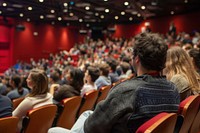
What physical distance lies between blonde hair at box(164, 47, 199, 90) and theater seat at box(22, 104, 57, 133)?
1269mm

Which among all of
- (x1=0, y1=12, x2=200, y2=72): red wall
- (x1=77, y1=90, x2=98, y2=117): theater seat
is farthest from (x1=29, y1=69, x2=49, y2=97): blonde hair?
(x1=0, y1=12, x2=200, y2=72): red wall

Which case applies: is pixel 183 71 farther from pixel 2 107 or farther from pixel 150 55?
pixel 2 107

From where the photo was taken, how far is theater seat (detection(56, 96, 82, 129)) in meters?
3.10

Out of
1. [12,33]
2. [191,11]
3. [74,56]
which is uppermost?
[191,11]

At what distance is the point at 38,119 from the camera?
262 cm

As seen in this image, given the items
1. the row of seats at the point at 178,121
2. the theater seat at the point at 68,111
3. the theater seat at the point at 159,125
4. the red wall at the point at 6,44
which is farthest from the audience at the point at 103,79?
the red wall at the point at 6,44

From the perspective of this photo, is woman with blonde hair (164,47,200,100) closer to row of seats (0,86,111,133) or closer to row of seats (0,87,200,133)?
row of seats (0,87,200,133)

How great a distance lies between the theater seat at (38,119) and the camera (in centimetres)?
253

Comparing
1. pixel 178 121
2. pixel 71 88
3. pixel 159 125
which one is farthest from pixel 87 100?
pixel 159 125

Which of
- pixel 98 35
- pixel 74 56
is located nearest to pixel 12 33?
pixel 74 56

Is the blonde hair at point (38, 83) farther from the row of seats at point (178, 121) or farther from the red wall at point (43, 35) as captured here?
the red wall at point (43, 35)

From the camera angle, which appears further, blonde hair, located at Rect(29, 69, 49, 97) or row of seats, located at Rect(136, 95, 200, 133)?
blonde hair, located at Rect(29, 69, 49, 97)

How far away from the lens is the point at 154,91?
5.32 feet

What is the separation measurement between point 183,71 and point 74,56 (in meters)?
13.3
